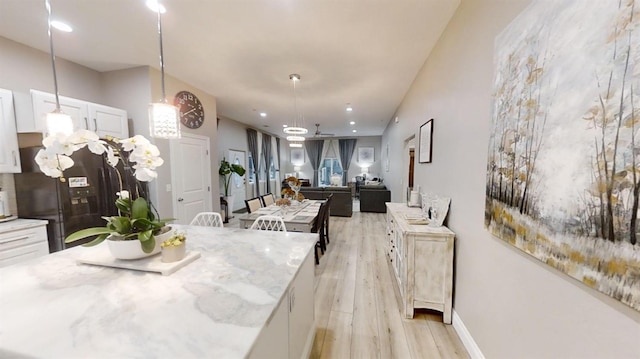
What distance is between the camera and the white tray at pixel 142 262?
1.24 meters

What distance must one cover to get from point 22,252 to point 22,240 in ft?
0.41

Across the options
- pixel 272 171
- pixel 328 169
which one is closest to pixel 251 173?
pixel 272 171

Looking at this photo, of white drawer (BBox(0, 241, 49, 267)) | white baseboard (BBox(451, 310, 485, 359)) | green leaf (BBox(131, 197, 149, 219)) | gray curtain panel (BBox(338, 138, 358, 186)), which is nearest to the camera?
green leaf (BBox(131, 197, 149, 219))

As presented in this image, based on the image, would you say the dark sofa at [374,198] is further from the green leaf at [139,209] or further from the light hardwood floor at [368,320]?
the green leaf at [139,209]

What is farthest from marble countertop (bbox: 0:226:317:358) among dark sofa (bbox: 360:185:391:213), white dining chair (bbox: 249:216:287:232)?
dark sofa (bbox: 360:185:391:213)

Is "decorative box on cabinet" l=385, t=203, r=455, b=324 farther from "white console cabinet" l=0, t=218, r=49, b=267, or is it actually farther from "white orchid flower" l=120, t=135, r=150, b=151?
"white console cabinet" l=0, t=218, r=49, b=267

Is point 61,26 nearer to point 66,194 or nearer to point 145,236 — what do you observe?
point 66,194

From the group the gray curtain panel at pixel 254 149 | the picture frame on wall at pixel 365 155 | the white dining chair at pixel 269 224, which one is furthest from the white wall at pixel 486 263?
the picture frame on wall at pixel 365 155

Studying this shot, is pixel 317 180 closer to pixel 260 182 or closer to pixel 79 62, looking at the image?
pixel 260 182

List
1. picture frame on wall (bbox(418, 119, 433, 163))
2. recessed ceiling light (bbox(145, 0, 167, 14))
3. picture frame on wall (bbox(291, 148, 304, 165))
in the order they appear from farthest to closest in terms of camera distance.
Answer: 1. picture frame on wall (bbox(291, 148, 304, 165))
2. picture frame on wall (bbox(418, 119, 433, 163))
3. recessed ceiling light (bbox(145, 0, 167, 14))

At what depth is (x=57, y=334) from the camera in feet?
2.55

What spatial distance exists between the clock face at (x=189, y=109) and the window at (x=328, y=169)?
7606mm

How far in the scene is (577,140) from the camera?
2.90 feet

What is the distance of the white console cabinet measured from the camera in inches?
86.0
